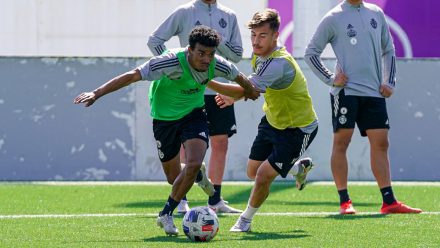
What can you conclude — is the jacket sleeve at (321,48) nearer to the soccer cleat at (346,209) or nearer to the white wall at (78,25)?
the soccer cleat at (346,209)

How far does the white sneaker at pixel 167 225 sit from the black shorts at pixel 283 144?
0.97 metres

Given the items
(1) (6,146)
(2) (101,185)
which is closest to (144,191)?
(2) (101,185)

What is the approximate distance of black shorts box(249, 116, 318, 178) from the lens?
10.2 meters

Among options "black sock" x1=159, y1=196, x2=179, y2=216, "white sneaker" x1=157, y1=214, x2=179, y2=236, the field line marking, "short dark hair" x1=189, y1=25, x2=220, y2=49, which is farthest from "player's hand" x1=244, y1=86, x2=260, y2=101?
the field line marking

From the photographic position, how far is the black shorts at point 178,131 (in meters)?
10.3

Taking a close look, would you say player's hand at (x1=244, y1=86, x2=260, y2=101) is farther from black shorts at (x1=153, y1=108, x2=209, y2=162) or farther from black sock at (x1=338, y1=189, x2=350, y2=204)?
black sock at (x1=338, y1=189, x2=350, y2=204)

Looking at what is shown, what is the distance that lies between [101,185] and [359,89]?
15.0 ft

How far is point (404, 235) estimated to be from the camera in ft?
31.4

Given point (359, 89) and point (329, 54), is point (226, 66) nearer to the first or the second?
point (359, 89)

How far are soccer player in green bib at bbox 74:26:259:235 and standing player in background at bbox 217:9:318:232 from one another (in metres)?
0.23

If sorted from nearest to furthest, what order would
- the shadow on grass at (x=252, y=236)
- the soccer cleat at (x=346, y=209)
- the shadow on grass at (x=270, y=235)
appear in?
the shadow on grass at (x=252, y=236), the shadow on grass at (x=270, y=235), the soccer cleat at (x=346, y=209)

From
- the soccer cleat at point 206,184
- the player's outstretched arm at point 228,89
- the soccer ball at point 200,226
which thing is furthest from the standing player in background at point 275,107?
the soccer cleat at point 206,184

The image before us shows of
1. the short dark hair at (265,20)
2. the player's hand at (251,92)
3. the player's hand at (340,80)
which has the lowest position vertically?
the player's hand at (340,80)

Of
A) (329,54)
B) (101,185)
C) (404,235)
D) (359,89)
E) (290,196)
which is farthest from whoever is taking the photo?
(329,54)
